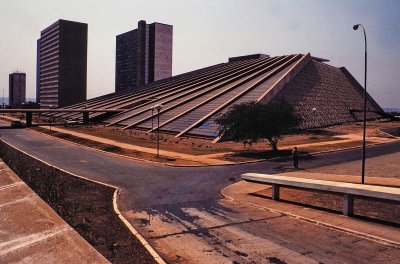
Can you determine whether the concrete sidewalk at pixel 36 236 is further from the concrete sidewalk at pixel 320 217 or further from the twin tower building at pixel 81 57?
the twin tower building at pixel 81 57

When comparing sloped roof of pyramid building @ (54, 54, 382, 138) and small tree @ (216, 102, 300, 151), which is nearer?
small tree @ (216, 102, 300, 151)

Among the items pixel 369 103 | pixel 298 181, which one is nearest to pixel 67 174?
pixel 298 181

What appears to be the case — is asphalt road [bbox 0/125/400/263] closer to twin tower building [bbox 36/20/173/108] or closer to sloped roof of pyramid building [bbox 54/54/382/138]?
sloped roof of pyramid building [bbox 54/54/382/138]

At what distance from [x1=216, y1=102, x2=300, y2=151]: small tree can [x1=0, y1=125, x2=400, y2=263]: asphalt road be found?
9790 mm

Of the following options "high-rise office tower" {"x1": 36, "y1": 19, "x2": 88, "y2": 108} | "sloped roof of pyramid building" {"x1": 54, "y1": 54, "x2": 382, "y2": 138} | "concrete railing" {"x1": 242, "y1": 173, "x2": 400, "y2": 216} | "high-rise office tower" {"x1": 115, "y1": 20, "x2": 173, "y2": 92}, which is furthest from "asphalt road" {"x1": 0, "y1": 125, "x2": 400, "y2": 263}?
"high-rise office tower" {"x1": 36, "y1": 19, "x2": 88, "y2": 108}

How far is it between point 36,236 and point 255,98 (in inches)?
Result: 1705

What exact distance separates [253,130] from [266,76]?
1300 inches

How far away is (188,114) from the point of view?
185 feet

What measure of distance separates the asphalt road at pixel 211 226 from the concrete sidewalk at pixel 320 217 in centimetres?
43

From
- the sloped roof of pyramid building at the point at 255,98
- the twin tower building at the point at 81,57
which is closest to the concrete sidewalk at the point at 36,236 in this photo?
the sloped roof of pyramid building at the point at 255,98

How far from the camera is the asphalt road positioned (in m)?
9.72

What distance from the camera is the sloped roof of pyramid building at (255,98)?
53.5 m

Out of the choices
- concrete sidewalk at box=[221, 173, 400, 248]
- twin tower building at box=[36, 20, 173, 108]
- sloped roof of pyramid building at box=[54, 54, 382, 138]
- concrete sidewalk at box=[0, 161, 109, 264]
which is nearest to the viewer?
concrete sidewalk at box=[0, 161, 109, 264]

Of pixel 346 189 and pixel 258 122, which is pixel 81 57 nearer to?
pixel 258 122
